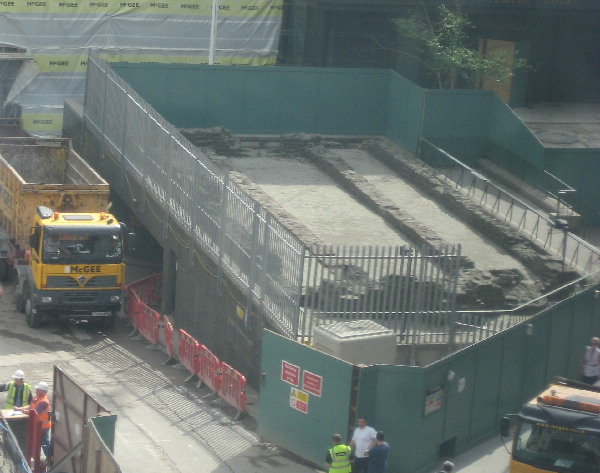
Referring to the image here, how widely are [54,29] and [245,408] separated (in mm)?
20076

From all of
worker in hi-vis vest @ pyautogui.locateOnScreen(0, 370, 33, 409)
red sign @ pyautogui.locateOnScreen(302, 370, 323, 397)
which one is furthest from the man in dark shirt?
worker in hi-vis vest @ pyautogui.locateOnScreen(0, 370, 33, 409)

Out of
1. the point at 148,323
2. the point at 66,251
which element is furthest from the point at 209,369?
the point at 66,251

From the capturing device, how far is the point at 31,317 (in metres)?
30.7

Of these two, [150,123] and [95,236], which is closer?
[95,236]

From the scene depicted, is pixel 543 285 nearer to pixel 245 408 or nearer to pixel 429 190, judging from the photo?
pixel 429 190

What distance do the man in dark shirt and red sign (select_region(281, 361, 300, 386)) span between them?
255 cm

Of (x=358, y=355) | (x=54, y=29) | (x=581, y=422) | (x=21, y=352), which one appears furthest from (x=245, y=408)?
(x=54, y=29)

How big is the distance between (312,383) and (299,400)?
54cm

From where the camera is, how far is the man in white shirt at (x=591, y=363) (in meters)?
26.2

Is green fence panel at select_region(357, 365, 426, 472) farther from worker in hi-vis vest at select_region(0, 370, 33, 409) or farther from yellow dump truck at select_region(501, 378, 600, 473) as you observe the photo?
worker in hi-vis vest at select_region(0, 370, 33, 409)

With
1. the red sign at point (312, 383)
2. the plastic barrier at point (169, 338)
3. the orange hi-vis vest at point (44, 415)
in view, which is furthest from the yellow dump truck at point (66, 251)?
the orange hi-vis vest at point (44, 415)

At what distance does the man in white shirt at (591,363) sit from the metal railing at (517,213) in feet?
16.1

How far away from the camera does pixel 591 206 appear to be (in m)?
38.5

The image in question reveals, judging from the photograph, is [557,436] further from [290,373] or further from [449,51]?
[449,51]
